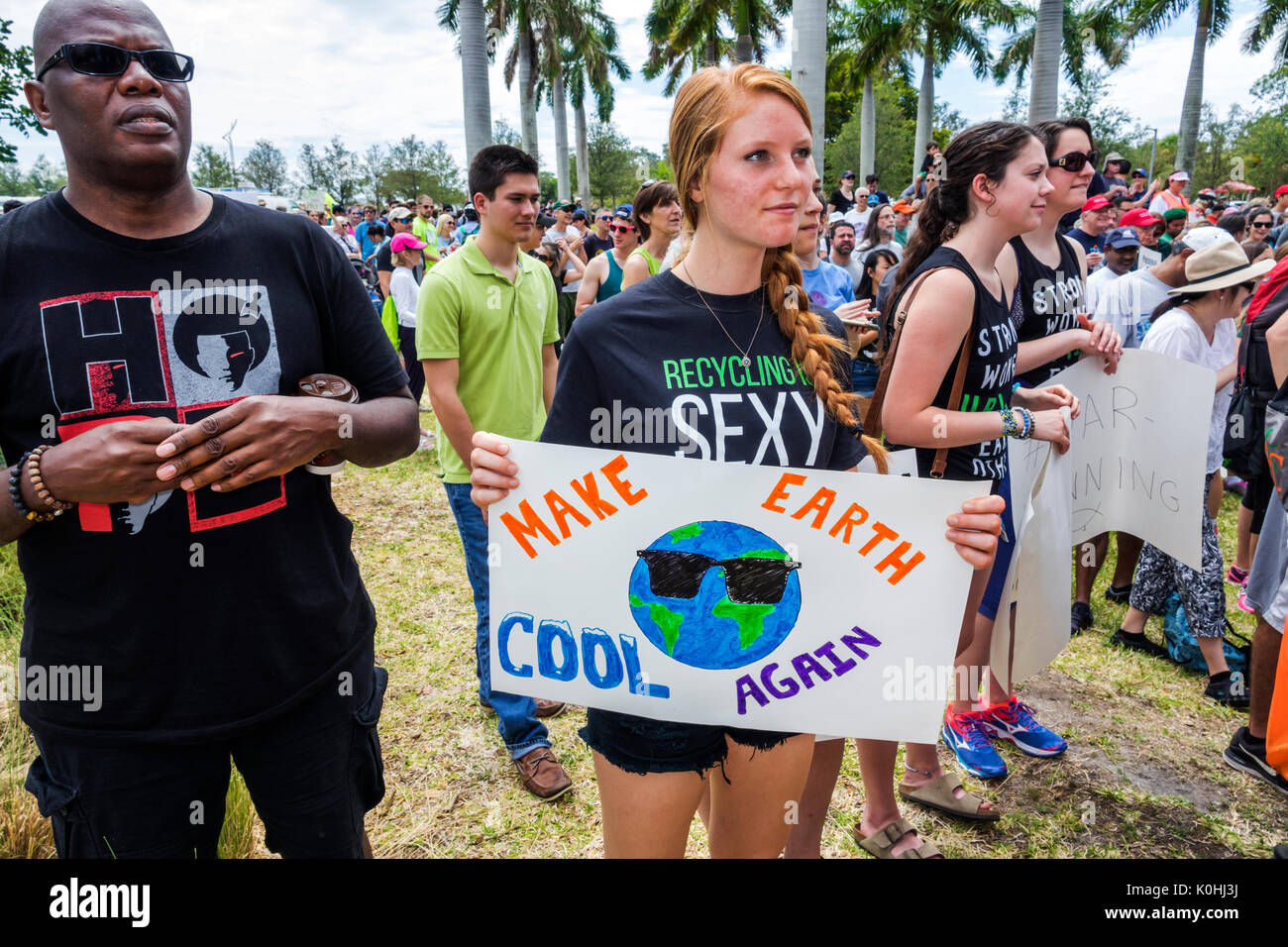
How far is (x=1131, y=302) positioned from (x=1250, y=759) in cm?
298

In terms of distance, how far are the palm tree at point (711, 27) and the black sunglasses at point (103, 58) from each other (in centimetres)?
2191

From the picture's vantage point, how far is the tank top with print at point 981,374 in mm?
2480

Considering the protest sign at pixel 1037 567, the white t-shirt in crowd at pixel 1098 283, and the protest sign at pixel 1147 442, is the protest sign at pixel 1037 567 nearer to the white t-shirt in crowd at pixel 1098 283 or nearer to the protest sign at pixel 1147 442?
the protest sign at pixel 1147 442


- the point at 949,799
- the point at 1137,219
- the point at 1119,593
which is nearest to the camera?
the point at 949,799

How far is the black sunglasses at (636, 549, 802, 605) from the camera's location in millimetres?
1693

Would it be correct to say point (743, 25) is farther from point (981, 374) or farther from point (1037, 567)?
point (1037, 567)

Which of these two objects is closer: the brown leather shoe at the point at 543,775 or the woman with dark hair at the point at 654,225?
the brown leather shoe at the point at 543,775

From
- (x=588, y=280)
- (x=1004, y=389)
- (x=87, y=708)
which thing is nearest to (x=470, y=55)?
(x=588, y=280)

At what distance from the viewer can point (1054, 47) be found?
15.2m

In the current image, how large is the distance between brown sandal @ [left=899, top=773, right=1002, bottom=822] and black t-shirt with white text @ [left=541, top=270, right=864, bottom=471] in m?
1.96

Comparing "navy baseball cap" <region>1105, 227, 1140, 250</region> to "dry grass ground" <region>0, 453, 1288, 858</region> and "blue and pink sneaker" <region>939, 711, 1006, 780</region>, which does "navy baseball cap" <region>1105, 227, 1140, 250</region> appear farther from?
"blue and pink sneaker" <region>939, 711, 1006, 780</region>

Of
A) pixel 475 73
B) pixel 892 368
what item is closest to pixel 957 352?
pixel 892 368

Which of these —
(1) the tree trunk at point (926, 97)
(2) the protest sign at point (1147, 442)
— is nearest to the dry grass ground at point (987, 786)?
(2) the protest sign at point (1147, 442)

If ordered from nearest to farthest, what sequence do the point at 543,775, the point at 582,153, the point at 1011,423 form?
1. the point at 1011,423
2. the point at 543,775
3. the point at 582,153
